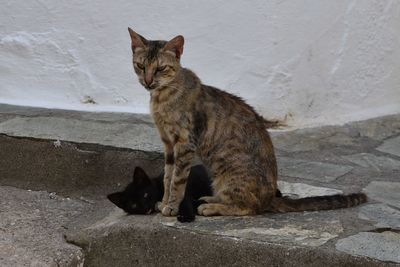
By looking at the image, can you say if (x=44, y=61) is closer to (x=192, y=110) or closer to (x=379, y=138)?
(x=192, y=110)

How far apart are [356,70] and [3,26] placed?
9.92 ft

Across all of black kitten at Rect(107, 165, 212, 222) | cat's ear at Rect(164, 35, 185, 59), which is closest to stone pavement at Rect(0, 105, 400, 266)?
black kitten at Rect(107, 165, 212, 222)

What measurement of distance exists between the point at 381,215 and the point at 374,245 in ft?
1.60

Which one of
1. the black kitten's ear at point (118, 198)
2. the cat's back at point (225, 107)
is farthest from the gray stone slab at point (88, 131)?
the cat's back at point (225, 107)

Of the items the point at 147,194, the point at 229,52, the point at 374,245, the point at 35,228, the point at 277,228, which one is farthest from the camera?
the point at 229,52

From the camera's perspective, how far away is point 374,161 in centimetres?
514

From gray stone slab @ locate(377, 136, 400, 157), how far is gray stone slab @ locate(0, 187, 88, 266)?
Result: 7.90 feet

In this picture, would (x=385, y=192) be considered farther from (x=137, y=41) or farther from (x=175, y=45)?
(x=137, y=41)

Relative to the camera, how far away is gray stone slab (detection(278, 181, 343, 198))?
430 centimetres

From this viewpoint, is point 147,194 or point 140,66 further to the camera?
point 147,194

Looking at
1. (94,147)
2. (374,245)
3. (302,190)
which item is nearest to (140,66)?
(94,147)

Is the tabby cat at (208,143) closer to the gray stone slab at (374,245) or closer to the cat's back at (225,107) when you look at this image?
the cat's back at (225,107)

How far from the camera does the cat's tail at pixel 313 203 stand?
12.9 feet

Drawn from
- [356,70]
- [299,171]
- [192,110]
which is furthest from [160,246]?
[356,70]
